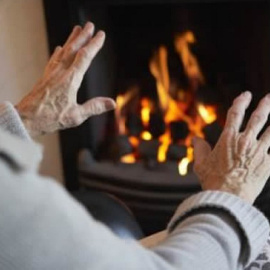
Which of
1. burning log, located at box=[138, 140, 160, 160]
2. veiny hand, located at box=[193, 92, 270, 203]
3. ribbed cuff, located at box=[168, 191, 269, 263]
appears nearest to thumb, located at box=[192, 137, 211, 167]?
veiny hand, located at box=[193, 92, 270, 203]

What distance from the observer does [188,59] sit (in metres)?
2.06

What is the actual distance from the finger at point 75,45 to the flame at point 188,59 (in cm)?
94

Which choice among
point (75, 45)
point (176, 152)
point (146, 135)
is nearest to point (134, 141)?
point (146, 135)

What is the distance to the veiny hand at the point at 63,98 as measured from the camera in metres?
1.09

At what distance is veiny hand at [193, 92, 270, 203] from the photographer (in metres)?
0.85

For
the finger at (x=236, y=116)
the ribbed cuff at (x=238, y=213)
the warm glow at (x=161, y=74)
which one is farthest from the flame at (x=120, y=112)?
the ribbed cuff at (x=238, y=213)

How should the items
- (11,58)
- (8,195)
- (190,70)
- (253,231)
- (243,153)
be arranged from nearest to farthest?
1. (8,195)
2. (253,231)
3. (243,153)
4. (11,58)
5. (190,70)

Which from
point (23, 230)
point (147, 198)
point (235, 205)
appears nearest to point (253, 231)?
point (235, 205)

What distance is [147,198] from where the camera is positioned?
6.46 feet

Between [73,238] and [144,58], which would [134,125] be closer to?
[144,58]

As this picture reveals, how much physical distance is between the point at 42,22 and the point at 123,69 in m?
0.34

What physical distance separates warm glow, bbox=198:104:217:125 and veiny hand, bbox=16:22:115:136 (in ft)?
3.20

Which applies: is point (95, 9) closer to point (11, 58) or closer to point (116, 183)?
point (11, 58)

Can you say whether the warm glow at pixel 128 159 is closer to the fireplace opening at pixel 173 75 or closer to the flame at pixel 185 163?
the fireplace opening at pixel 173 75
